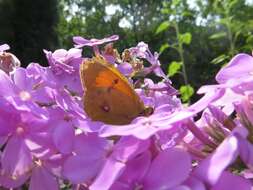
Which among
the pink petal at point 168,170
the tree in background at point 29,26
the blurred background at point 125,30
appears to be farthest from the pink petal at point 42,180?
the tree in background at point 29,26

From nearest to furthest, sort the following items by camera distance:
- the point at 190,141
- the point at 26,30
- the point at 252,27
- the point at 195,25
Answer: the point at 190,141 < the point at 252,27 < the point at 26,30 < the point at 195,25

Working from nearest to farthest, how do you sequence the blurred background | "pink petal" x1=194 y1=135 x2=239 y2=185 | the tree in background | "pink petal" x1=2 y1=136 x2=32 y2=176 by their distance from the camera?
"pink petal" x1=194 y1=135 x2=239 y2=185, "pink petal" x1=2 y1=136 x2=32 y2=176, the blurred background, the tree in background

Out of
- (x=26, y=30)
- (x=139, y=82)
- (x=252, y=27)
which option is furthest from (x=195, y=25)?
(x=139, y=82)

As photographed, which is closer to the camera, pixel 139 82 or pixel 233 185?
pixel 233 185

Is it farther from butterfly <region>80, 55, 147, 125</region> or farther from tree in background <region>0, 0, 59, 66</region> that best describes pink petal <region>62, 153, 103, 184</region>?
tree in background <region>0, 0, 59, 66</region>

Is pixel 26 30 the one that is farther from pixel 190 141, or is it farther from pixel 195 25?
pixel 190 141

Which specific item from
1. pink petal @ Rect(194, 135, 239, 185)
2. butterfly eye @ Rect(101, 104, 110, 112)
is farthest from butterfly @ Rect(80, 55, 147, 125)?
pink petal @ Rect(194, 135, 239, 185)

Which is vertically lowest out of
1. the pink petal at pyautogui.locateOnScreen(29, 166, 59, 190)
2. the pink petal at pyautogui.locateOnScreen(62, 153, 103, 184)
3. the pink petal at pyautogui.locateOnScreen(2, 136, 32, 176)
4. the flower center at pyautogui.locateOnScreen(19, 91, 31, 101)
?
the pink petal at pyautogui.locateOnScreen(29, 166, 59, 190)

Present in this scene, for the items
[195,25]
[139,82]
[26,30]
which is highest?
[139,82]
